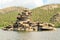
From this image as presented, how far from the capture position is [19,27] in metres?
140

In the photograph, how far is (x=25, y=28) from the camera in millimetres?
136500

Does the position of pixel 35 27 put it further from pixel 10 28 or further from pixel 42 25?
pixel 10 28

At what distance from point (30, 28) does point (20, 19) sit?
40.5 feet

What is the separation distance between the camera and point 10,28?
5773 inches

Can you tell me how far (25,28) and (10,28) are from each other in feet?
47.2

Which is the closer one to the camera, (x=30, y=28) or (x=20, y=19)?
(x=30, y=28)

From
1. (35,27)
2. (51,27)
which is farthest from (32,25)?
(51,27)

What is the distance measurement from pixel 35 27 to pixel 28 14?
10.1m

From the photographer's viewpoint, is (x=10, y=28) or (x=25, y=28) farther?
(x=10, y=28)

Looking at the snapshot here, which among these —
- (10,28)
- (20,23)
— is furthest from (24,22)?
(10,28)

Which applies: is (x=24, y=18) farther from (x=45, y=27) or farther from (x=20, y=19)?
(x=45, y=27)

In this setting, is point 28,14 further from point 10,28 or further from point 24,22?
point 10,28

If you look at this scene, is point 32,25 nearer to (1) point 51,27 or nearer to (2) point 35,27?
(2) point 35,27

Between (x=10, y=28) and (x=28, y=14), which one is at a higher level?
(x=28, y=14)
